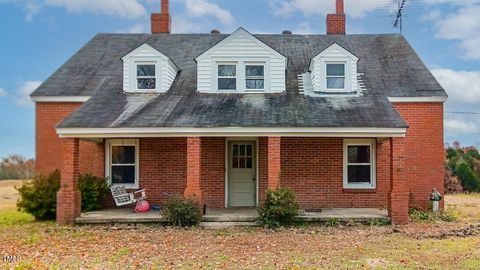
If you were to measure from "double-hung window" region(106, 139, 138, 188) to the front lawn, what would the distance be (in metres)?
3.16

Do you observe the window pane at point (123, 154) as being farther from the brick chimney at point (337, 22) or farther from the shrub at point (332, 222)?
the brick chimney at point (337, 22)

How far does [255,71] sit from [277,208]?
541 cm

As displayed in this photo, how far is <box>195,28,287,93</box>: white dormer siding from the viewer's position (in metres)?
16.5

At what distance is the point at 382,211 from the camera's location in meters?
15.3

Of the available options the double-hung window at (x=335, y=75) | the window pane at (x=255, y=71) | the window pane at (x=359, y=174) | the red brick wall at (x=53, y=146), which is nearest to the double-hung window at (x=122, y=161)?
the red brick wall at (x=53, y=146)

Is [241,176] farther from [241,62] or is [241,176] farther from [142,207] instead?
[241,62]

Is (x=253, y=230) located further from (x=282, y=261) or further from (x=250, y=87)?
(x=250, y=87)

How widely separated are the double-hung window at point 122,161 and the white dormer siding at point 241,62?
3.14 m

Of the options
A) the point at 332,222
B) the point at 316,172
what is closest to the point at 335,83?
the point at 316,172

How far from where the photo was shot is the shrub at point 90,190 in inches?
619

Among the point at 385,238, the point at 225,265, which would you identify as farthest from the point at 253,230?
the point at 225,265

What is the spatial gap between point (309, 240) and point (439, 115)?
803cm

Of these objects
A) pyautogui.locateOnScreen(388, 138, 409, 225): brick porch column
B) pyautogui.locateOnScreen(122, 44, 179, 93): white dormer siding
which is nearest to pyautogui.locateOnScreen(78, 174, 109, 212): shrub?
pyautogui.locateOnScreen(122, 44, 179, 93): white dormer siding

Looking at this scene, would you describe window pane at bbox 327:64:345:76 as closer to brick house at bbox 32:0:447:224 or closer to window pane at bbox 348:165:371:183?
brick house at bbox 32:0:447:224
